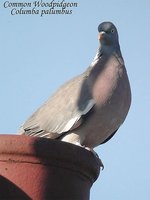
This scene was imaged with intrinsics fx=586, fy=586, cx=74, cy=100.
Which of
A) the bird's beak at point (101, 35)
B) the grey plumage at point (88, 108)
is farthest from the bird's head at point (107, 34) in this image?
the grey plumage at point (88, 108)

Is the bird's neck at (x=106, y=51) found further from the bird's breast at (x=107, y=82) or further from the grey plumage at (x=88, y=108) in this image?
the bird's breast at (x=107, y=82)

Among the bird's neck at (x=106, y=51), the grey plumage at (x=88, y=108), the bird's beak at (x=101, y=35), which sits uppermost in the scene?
the bird's beak at (x=101, y=35)

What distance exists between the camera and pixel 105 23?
14.5 feet

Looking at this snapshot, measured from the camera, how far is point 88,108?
11.9ft

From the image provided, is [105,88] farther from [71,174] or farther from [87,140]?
[71,174]

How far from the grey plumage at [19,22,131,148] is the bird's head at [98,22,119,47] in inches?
10.8

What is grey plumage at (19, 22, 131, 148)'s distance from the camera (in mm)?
3643

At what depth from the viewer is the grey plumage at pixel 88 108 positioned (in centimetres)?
364

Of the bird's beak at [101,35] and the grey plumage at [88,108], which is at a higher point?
the bird's beak at [101,35]

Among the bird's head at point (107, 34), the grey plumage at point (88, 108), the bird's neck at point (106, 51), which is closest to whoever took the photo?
the grey plumage at point (88, 108)

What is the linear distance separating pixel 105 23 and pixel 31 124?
1.06 meters

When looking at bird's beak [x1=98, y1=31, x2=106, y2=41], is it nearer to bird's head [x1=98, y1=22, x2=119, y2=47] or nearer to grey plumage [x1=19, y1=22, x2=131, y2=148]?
bird's head [x1=98, y1=22, x2=119, y2=47]

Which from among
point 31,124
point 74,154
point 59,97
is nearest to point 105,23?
point 59,97

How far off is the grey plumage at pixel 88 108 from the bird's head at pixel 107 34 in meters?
0.27
